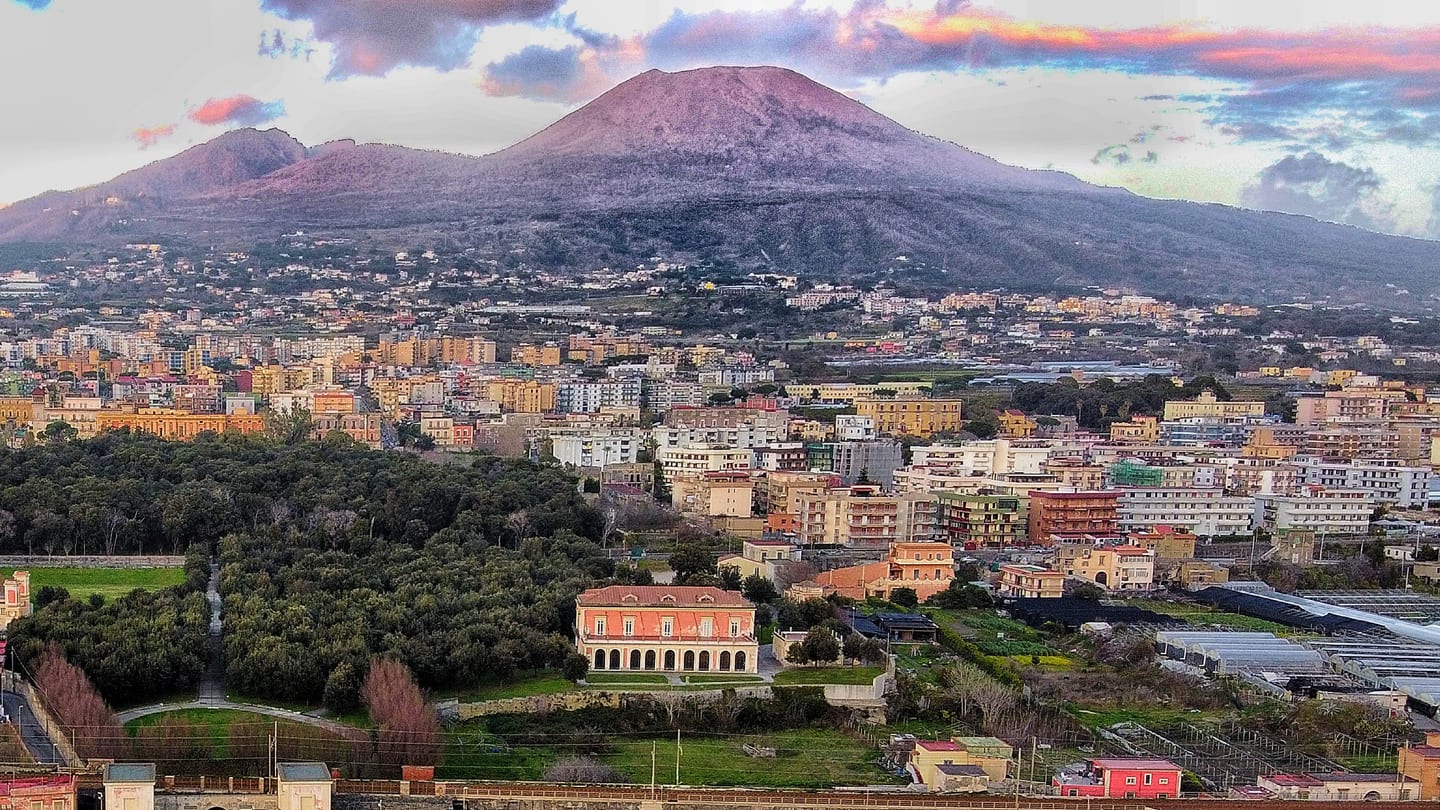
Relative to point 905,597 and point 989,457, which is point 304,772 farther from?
point 989,457

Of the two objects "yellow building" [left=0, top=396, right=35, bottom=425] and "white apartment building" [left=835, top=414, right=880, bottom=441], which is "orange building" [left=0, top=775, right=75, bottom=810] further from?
"yellow building" [left=0, top=396, right=35, bottom=425]

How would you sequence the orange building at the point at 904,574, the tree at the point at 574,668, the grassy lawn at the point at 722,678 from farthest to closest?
the orange building at the point at 904,574 < the grassy lawn at the point at 722,678 < the tree at the point at 574,668

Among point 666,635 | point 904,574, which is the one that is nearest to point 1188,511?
point 904,574

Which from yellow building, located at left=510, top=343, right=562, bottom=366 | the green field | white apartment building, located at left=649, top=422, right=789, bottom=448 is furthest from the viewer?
yellow building, located at left=510, top=343, right=562, bottom=366

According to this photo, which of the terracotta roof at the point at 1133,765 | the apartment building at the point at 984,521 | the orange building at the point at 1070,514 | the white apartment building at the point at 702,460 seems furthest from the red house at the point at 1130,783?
the white apartment building at the point at 702,460

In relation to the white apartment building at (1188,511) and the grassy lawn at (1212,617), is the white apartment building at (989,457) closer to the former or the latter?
the white apartment building at (1188,511)

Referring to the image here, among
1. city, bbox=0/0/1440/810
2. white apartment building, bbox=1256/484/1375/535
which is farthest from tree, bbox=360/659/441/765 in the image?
white apartment building, bbox=1256/484/1375/535
